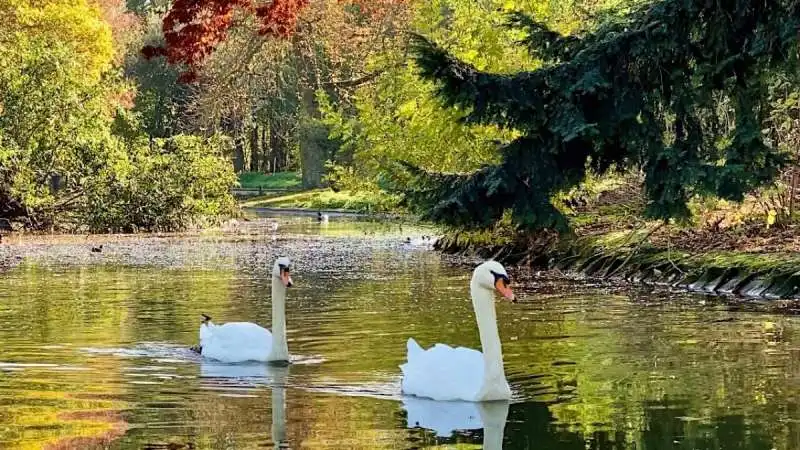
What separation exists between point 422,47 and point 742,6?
10.6 feet

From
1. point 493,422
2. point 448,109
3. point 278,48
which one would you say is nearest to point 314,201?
point 278,48

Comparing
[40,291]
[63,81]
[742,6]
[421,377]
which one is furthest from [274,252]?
[421,377]

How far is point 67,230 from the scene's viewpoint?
3666 cm

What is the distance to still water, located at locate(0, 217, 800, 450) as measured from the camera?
28.8 ft

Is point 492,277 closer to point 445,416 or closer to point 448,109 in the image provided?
point 445,416

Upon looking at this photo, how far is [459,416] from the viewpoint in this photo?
9633 millimetres

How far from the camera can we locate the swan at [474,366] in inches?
395

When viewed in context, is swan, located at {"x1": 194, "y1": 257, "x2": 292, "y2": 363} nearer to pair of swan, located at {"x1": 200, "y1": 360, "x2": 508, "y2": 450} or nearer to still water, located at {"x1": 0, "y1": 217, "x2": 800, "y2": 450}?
still water, located at {"x1": 0, "y1": 217, "x2": 800, "y2": 450}

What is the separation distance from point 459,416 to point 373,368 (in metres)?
2.61

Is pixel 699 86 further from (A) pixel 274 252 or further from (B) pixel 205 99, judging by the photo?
(B) pixel 205 99

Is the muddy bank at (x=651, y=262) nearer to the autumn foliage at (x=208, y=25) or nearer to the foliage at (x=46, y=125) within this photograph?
the foliage at (x=46, y=125)

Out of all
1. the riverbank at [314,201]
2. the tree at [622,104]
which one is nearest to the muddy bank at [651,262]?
the tree at [622,104]

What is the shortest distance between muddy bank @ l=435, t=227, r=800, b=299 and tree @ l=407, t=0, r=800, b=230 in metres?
4.37

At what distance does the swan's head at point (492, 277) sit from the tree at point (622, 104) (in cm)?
299
